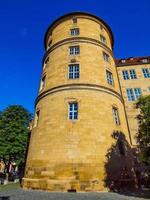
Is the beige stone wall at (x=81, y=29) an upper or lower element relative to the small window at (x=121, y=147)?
upper

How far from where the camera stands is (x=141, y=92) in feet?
77.2

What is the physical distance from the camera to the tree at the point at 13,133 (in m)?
26.1

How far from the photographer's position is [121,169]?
1548 cm

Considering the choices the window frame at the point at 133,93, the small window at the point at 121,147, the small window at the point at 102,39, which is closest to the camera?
the small window at the point at 121,147

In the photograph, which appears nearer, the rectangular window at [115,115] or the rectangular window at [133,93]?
the rectangular window at [115,115]

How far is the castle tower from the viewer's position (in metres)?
14.1

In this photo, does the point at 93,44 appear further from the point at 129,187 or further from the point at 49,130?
the point at 129,187

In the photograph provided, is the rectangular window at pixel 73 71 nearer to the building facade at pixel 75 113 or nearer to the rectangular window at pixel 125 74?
the building facade at pixel 75 113

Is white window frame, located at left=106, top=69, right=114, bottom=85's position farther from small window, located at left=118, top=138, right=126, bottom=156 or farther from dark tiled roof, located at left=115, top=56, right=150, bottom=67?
small window, located at left=118, top=138, right=126, bottom=156

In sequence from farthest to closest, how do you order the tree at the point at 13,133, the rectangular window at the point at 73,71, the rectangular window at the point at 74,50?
1. the tree at the point at 13,133
2. the rectangular window at the point at 74,50
3. the rectangular window at the point at 73,71

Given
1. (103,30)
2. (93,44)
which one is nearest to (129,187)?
(93,44)

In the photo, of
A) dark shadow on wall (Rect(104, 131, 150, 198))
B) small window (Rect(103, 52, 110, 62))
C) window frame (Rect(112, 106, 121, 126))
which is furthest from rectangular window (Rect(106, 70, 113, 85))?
dark shadow on wall (Rect(104, 131, 150, 198))

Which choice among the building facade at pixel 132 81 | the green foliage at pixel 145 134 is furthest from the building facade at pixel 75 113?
the green foliage at pixel 145 134

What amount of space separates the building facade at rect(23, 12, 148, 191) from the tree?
960cm
